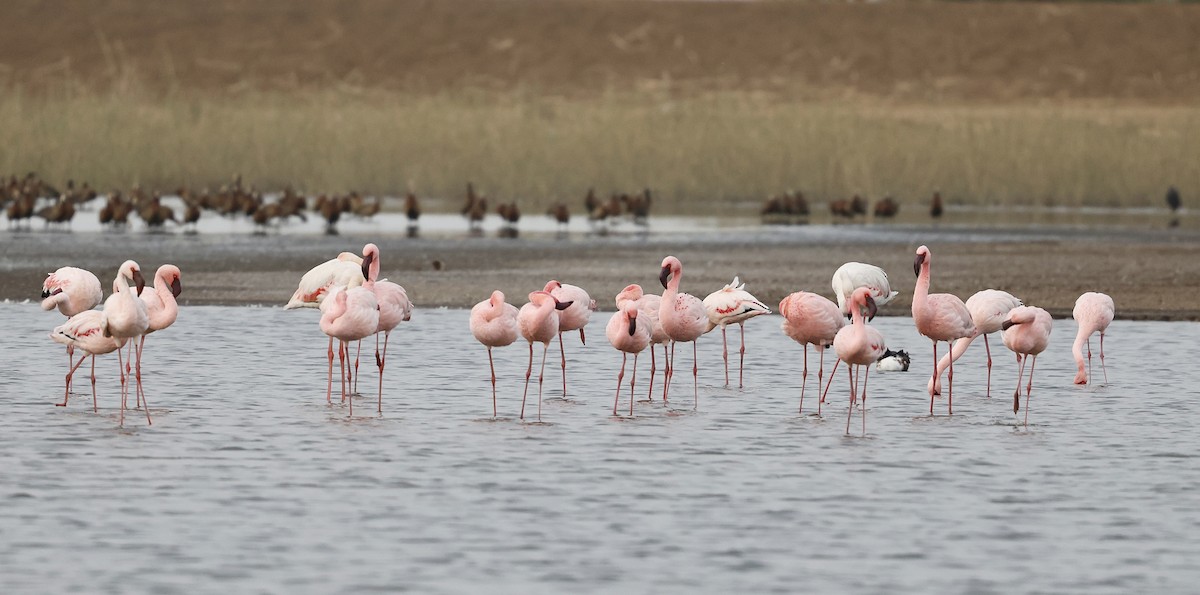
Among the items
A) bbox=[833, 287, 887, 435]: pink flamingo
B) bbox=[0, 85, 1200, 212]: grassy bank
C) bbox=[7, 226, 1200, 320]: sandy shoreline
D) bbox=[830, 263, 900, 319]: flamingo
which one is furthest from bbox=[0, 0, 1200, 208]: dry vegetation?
bbox=[833, 287, 887, 435]: pink flamingo

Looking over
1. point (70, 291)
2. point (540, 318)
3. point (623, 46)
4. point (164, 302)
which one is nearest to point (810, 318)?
point (540, 318)

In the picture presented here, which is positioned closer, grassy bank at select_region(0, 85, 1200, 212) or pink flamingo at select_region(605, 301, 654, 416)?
pink flamingo at select_region(605, 301, 654, 416)

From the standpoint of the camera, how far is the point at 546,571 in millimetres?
7703

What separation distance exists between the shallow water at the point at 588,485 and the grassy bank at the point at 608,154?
61.0 ft

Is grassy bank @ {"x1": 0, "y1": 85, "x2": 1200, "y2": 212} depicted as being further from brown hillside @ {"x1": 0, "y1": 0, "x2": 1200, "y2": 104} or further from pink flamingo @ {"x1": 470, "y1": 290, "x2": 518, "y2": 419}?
brown hillside @ {"x1": 0, "y1": 0, "x2": 1200, "y2": 104}

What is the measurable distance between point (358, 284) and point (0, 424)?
8.96 ft

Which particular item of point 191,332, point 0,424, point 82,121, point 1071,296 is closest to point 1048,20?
point 82,121

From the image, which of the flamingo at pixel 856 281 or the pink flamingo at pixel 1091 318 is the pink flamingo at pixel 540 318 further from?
the pink flamingo at pixel 1091 318

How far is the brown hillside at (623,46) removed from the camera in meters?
62.0

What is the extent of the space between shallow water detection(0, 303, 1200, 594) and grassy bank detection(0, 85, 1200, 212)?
18605mm

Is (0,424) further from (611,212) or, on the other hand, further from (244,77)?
(244,77)

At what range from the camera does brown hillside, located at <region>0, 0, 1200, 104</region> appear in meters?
62.0

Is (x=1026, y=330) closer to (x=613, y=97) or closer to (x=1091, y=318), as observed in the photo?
(x=1091, y=318)

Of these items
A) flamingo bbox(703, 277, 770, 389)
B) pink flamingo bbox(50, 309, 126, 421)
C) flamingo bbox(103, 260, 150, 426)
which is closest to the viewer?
flamingo bbox(103, 260, 150, 426)
